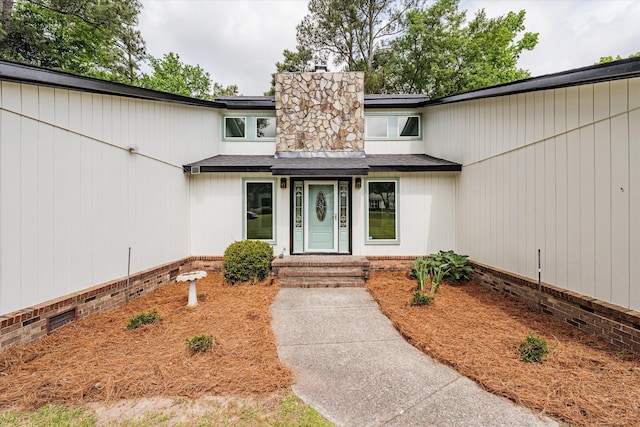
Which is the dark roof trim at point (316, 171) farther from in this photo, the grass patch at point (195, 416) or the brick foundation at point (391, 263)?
the grass patch at point (195, 416)

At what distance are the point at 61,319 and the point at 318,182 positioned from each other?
578 cm

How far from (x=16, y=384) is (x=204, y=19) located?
18.0 m

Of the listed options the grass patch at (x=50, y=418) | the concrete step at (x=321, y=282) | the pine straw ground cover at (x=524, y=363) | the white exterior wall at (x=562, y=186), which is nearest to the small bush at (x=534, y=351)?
the pine straw ground cover at (x=524, y=363)

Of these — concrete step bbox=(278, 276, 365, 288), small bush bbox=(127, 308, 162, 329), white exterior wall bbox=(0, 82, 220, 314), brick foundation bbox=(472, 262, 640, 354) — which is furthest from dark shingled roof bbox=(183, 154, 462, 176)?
small bush bbox=(127, 308, 162, 329)

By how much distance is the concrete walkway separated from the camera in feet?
8.20

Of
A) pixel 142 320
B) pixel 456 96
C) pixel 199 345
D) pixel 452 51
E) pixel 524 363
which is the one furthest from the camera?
pixel 452 51

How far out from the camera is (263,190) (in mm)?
7648

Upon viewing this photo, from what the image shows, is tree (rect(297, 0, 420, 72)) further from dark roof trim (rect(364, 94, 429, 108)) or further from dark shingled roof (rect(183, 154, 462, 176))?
dark shingled roof (rect(183, 154, 462, 176))

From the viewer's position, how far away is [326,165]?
7344mm

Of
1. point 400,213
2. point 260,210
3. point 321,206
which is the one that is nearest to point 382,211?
point 400,213

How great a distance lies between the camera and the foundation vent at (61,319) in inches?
154

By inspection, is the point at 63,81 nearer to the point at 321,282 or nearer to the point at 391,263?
the point at 321,282

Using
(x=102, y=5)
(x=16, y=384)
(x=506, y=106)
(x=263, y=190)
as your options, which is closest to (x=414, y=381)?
(x=16, y=384)

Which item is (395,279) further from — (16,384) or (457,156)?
(16,384)
